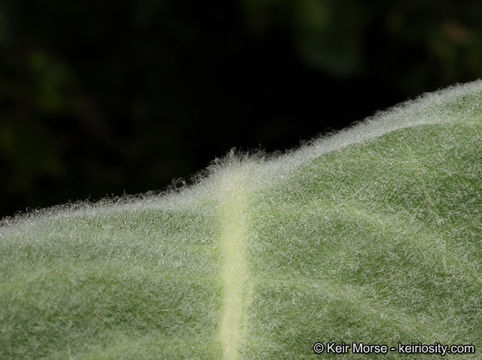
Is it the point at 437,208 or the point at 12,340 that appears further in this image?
the point at 437,208

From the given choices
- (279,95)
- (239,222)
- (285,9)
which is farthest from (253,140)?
(239,222)

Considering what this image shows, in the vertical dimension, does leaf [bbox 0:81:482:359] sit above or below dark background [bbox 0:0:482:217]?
below

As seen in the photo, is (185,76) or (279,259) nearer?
(279,259)

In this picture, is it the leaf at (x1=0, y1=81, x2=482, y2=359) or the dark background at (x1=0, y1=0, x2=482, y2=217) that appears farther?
the dark background at (x1=0, y1=0, x2=482, y2=217)

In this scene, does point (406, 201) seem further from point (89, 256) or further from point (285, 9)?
point (285, 9)

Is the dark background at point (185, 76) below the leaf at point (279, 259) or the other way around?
the other way around
